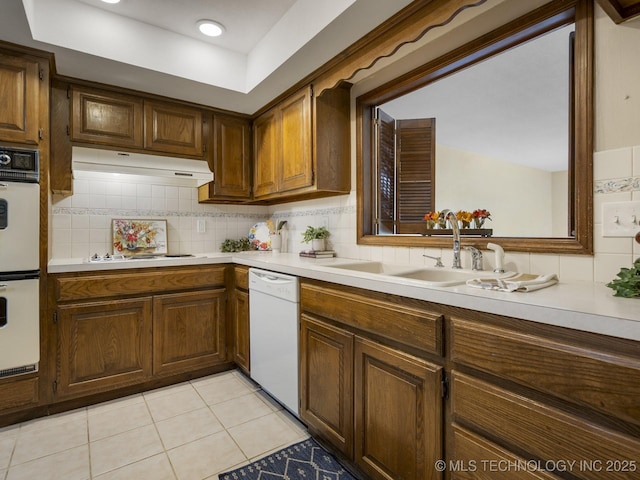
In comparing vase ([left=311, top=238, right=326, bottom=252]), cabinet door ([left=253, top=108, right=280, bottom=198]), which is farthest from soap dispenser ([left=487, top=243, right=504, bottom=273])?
cabinet door ([left=253, top=108, right=280, bottom=198])

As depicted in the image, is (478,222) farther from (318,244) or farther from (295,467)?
(295,467)

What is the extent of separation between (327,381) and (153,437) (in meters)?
1.03

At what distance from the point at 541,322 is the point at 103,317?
2384 millimetres

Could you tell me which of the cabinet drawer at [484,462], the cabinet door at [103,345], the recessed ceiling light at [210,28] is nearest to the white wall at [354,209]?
the cabinet door at [103,345]

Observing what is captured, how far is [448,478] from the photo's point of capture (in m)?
1.08

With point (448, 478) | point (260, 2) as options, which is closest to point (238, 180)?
point (260, 2)

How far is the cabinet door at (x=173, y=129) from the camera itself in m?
2.55

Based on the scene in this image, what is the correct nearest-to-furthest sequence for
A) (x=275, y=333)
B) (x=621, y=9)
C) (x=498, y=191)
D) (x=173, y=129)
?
1. (x=621, y=9)
2. (x=498, y=191)
3. (x=275, y=333)
4. (x=173, y=129)

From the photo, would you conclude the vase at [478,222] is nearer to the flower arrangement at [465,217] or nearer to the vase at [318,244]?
the flower arrangement at [465,217]

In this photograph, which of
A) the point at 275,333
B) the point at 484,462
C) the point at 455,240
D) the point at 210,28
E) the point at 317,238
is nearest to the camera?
the point at 484,462

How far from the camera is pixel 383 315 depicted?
4.28 ft

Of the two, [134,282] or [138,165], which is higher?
[138,165]

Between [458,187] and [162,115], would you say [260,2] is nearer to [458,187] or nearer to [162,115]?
[162,115]

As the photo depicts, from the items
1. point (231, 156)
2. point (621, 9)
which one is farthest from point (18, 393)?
point (621, 9)
